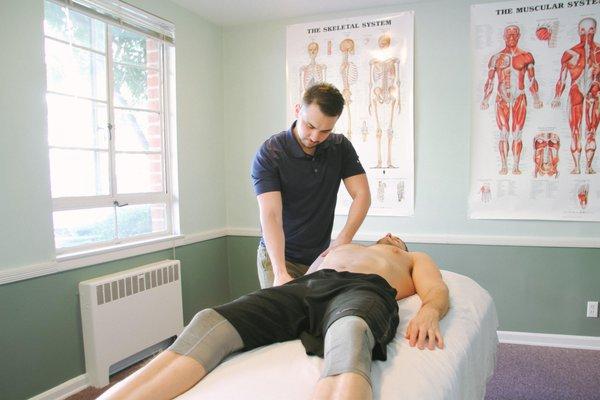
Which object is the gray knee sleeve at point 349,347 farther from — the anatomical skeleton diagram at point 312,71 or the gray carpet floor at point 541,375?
the anatomical skeleton diagram at point 312,71

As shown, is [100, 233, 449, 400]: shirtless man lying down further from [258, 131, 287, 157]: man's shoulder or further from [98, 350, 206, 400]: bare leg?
[258, 131, 287, 157]: man's shoulder

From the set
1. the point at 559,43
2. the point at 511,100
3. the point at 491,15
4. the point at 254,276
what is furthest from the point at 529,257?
the point at 254,276

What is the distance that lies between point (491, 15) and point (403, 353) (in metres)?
2.40

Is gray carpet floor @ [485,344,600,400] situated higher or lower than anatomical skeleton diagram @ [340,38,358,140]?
lower

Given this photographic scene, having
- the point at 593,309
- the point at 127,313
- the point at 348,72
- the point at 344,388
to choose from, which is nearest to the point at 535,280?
the point at 593,309

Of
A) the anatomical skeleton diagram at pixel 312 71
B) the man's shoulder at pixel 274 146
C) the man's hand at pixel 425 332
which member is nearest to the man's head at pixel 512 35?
the anatomical skeleton diagram at pixel 312 71

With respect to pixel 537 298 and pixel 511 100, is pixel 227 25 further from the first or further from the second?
pixel 537 298

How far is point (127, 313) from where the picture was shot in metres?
2.41

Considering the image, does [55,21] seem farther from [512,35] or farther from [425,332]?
[512,35]

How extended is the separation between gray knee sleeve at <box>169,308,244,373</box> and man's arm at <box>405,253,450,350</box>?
504mm

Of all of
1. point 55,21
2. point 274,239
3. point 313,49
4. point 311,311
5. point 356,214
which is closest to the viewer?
point 311,311

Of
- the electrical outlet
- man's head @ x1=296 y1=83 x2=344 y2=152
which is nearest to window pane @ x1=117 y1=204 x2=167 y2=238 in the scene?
man's head @ x1=296 y1=83 x2=344 y2=152

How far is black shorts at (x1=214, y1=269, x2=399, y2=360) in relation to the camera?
1206 millimetres

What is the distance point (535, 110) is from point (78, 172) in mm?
2681
